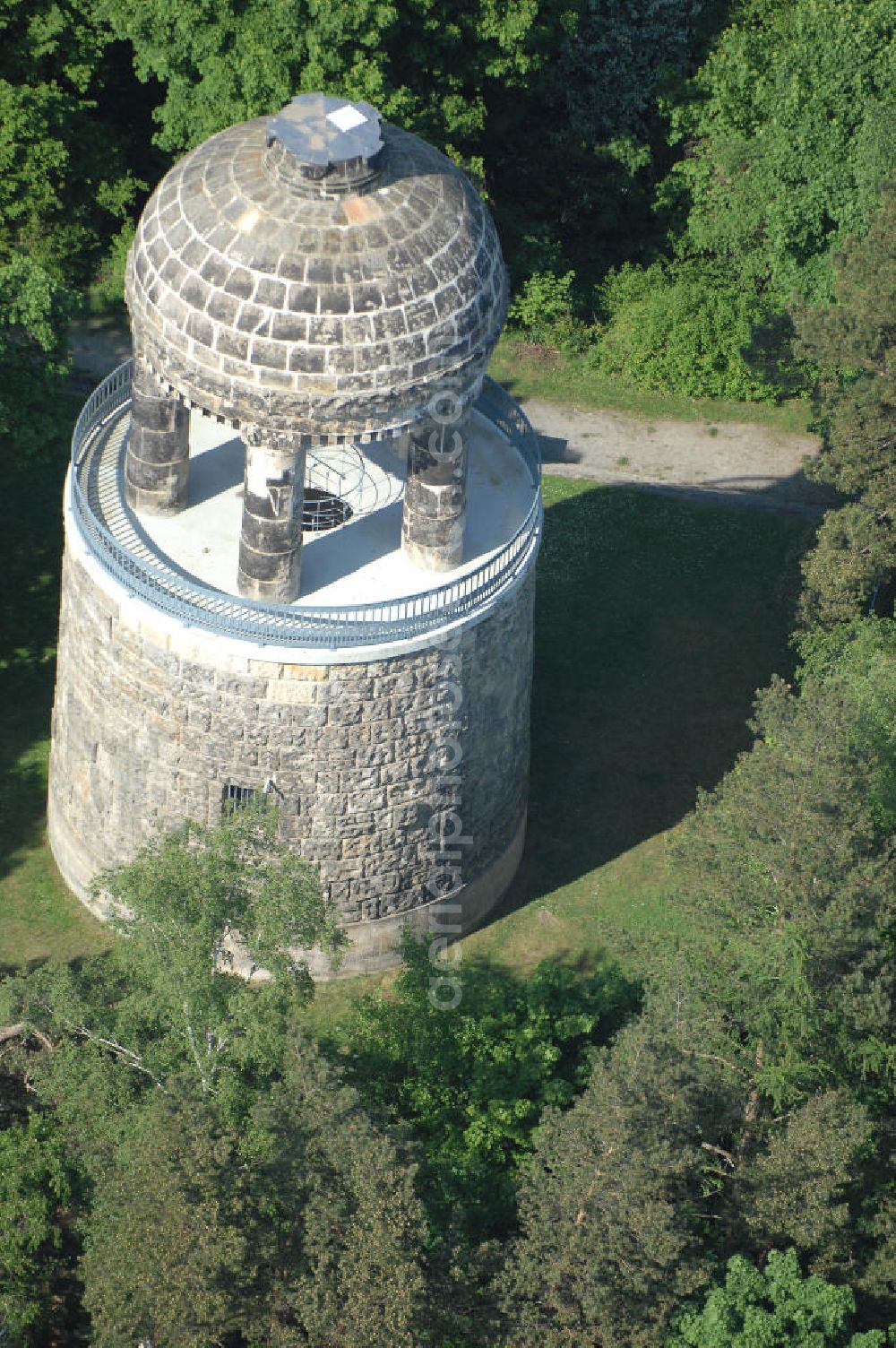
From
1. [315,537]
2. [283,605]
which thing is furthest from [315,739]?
[315,537]

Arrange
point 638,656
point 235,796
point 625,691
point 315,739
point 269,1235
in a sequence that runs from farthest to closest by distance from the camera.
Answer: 1. point 638,656
2. point 625,691
3. point 235,796
4. point 315,739
5. point 269,1235

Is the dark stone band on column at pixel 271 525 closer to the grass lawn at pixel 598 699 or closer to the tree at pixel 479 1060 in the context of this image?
the tree at pixel 479 1060

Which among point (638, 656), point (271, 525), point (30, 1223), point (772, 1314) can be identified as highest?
point (271, 525)

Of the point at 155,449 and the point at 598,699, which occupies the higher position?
the point at 155,449

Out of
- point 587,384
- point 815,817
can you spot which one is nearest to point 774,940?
point 815,817

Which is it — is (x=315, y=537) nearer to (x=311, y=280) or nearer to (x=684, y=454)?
(x=311, y=280)

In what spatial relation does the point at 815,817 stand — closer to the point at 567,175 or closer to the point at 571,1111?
the point at 571,1111

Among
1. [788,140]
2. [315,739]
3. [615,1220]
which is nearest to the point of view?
[615,1220]

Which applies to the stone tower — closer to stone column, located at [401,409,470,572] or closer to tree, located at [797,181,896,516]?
stone column, located at [401,409,470,572]
